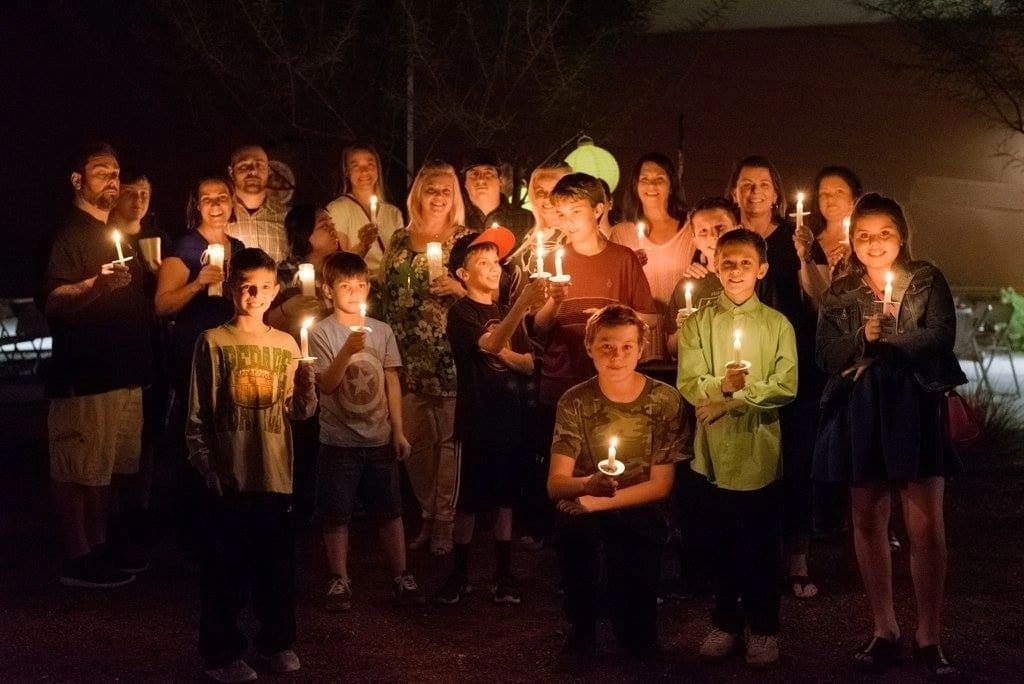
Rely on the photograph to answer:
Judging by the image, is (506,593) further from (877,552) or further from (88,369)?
(88,369)

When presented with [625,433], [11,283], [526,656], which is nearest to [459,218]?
[625,433]

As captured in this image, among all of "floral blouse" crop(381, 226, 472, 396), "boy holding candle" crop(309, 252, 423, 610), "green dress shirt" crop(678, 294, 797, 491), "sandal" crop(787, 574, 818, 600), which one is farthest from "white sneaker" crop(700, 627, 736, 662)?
"floral blouse" crop(381, 226, 472, 396)

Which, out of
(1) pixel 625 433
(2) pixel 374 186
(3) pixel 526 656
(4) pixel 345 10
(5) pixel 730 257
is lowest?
(3) pixel 526 656

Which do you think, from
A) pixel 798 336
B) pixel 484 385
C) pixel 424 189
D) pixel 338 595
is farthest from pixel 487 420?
pixel 798 336

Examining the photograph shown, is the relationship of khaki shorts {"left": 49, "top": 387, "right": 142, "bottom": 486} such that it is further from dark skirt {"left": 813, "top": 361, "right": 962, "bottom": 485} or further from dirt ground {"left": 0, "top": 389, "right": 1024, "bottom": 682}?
dark skirt {"left": 813, "top": 361, "right": 962, "bottom": 485}

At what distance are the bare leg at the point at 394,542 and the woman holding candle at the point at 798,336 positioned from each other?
1834mm

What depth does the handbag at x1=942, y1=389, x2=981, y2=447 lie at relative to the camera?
15.5 ft

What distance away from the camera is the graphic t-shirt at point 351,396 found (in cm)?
563

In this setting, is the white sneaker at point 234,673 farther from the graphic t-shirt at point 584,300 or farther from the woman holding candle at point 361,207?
the woman holding candle at point 361,207

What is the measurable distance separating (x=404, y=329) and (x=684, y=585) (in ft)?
6.49

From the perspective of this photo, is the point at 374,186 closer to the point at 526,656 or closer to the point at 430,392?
the point at 430,392

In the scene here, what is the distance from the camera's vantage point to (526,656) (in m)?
5.00

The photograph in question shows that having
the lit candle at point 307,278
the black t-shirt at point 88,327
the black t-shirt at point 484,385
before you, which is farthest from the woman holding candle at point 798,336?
the black t-shirt at point 88,327

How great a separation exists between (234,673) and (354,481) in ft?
4.06
